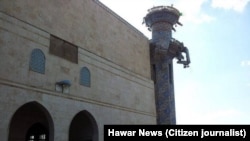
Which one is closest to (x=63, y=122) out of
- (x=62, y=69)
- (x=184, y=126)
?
(x=62, y=69)

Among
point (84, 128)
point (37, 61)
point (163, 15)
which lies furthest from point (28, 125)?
point (163, 15)

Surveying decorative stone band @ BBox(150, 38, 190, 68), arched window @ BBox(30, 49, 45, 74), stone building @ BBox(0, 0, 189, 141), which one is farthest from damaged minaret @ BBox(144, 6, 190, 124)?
arched window @ BBox(30, 49, 45, 74)

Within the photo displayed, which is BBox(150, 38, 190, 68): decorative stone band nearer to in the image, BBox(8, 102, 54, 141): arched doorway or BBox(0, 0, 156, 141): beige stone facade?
BBox(0, 0, 156, 141): beige stone facade

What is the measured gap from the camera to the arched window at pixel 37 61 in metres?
14.5

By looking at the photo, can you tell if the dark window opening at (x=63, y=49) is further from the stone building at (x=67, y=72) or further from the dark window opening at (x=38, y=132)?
the dark window opening at (x=38, y=132)

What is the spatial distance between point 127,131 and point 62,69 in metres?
6.29

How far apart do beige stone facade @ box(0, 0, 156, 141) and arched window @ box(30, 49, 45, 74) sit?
0.18m

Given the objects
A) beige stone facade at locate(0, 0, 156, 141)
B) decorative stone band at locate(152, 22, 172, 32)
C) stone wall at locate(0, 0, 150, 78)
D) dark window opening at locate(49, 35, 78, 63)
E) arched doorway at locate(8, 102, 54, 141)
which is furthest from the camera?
decorative stone band at locate(152, 22, 172, 32)

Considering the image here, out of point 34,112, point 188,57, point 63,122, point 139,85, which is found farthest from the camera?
point 188,57

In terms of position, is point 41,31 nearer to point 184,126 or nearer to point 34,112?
point 34,112

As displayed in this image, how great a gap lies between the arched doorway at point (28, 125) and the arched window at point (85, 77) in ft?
8.22

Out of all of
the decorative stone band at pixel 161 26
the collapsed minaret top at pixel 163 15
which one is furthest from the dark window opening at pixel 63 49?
the collapsed minaret top at pixel 163 15

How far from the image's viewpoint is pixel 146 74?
24141 mm

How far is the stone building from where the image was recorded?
13719mm
